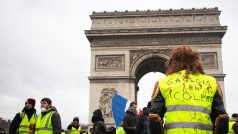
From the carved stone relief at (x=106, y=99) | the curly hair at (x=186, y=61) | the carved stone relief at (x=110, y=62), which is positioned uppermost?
the carved stone relief at (x=110, y=62)

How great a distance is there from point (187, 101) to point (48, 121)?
3.57 meters

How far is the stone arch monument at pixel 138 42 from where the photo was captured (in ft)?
81.9

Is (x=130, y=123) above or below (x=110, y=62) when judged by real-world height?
below

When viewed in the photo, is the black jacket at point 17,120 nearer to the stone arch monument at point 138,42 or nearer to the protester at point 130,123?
the protester at point 130,123

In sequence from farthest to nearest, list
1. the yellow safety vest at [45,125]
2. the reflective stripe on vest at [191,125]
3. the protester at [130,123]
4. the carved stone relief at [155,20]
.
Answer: the carved stone relief at [155,20] < the protester at [130,123] < the yellow safety vest at [45,125] < the reflective stripe on vest at [191,125]

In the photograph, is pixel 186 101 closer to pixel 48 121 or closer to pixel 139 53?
pixel 48 121

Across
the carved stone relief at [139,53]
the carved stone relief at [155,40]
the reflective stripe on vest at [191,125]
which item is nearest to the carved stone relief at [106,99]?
the carved stone relief at [139,53]

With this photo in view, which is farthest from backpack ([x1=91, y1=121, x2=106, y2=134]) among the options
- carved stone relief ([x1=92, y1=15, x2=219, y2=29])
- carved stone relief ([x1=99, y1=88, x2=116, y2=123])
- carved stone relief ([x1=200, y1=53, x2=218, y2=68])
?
carved stone relief ([x1=92, y1=15, x2=219, y2=29])

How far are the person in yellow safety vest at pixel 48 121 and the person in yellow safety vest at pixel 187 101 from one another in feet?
10.6

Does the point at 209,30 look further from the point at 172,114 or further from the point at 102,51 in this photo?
the point at 172,114

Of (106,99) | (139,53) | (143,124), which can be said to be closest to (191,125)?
Result: (143,124)

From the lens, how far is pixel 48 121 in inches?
242

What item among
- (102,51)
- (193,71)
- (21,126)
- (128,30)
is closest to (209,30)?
(128,30)

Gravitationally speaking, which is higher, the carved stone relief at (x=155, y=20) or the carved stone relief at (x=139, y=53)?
the carved stone relief at (x=155, y=20)
